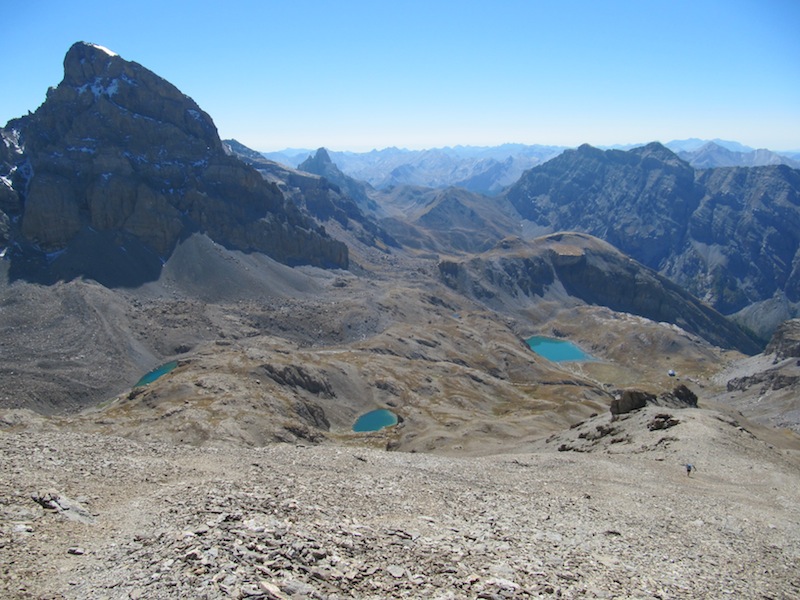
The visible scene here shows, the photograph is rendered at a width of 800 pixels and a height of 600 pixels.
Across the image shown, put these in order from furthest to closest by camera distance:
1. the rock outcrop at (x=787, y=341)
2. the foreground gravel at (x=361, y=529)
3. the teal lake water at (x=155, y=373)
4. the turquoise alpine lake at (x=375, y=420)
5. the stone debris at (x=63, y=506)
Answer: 1. the rock outcrop at (x=787, y=341)
2. the teal lake water at (x=155, y=373)
3. the turquoise alpine lake at (x=375, y=420)
4. the stone debris at (x=63, y=506)
5. the foreground gravel at (x=361, y=529)

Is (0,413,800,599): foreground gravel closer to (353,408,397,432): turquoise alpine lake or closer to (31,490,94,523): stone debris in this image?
(31,490,94,523): stone debris

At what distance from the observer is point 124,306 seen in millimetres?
169750

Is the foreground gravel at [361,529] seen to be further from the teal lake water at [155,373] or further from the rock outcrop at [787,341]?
the rock outcrop at [787,341]

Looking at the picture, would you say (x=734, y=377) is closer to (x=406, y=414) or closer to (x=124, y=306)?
(x=406, y=414)

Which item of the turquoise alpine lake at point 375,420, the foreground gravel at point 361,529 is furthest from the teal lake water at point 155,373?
the foreground gravel at point 361,529

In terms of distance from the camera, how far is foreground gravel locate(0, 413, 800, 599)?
20906 millimetres

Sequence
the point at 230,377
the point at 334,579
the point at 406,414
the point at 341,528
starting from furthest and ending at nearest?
the point at 406,414 → the point at 230,377 → the point at 341,528 → the point at 334,579

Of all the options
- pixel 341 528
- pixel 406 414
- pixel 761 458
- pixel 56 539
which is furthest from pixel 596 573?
pixel 406 414

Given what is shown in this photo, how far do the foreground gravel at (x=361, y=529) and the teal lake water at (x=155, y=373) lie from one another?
4099 inches

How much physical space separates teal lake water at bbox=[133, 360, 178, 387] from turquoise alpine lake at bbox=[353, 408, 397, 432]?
55.0 meters

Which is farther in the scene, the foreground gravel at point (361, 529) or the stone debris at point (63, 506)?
the stone debris at point (63, 506)

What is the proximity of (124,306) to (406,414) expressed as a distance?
97.5m

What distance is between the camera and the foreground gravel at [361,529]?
68.6 ft

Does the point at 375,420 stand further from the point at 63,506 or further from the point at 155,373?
the point at 63,506
